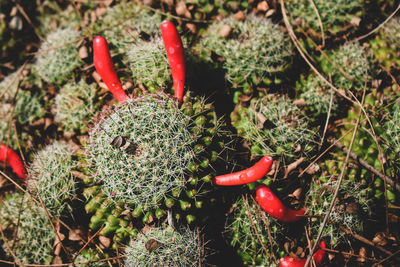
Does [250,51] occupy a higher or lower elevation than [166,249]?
higher

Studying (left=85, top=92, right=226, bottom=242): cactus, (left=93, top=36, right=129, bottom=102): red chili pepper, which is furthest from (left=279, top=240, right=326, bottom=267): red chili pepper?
(left=93, top=36, right=129, bottom=102): red chili pepper

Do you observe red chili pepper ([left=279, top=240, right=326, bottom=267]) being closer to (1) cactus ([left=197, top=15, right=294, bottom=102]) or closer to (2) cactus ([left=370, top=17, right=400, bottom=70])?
(1) cactus ([left=197, top=15, right=294, bottom=102])

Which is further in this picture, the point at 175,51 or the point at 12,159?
the point at 12,159

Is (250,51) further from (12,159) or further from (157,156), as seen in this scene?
(12,159)

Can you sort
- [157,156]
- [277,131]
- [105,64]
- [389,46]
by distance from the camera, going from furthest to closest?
[389,46]
[277,131]
[105,64]
[157,156]

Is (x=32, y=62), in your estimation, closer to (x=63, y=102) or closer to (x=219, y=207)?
(x=63, y=102)

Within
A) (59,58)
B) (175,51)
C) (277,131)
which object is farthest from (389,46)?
(59,58)

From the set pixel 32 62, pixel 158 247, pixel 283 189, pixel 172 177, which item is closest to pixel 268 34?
pixel 283 189

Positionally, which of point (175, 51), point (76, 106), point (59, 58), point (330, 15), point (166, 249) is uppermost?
point (59, 58)
